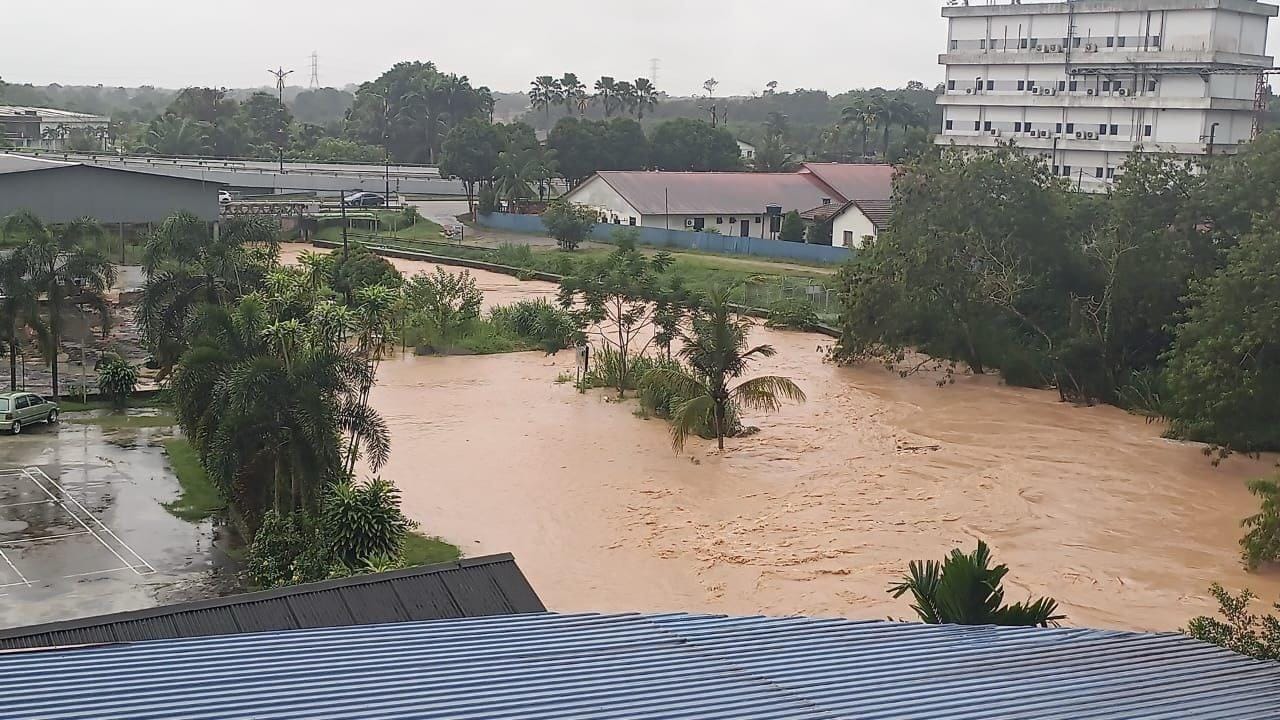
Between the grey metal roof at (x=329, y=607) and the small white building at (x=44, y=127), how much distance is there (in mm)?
96197

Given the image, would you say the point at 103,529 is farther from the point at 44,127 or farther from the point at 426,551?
the point at 44,127

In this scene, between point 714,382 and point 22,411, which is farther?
point 714,382

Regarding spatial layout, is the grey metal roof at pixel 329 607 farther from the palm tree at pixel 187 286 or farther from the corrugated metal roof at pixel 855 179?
the corrugated metal roof at pixel 855 179

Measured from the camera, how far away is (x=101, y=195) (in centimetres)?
4731

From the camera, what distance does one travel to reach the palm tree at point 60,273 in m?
26.4

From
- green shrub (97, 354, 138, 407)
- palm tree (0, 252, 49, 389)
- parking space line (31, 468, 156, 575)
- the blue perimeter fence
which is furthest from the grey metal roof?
the blue perimeter fence

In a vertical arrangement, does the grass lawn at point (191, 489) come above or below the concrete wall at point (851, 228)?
below

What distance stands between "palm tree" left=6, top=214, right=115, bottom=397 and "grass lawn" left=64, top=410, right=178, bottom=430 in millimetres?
1779

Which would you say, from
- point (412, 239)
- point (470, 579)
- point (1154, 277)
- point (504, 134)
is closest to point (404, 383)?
point (1154, 277)

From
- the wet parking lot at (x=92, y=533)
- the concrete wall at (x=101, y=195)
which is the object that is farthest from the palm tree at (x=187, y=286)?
the concrete wall at (x=101, y=195)

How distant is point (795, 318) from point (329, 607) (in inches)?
1230

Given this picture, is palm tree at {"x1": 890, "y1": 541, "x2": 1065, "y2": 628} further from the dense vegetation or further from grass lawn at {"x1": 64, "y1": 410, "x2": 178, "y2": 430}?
grass lawn at {"x1": 64, "y1": 410, "x2": 178, "y2": 430}

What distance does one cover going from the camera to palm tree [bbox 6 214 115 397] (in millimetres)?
26359

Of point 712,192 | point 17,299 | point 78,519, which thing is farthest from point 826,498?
point 712,192
